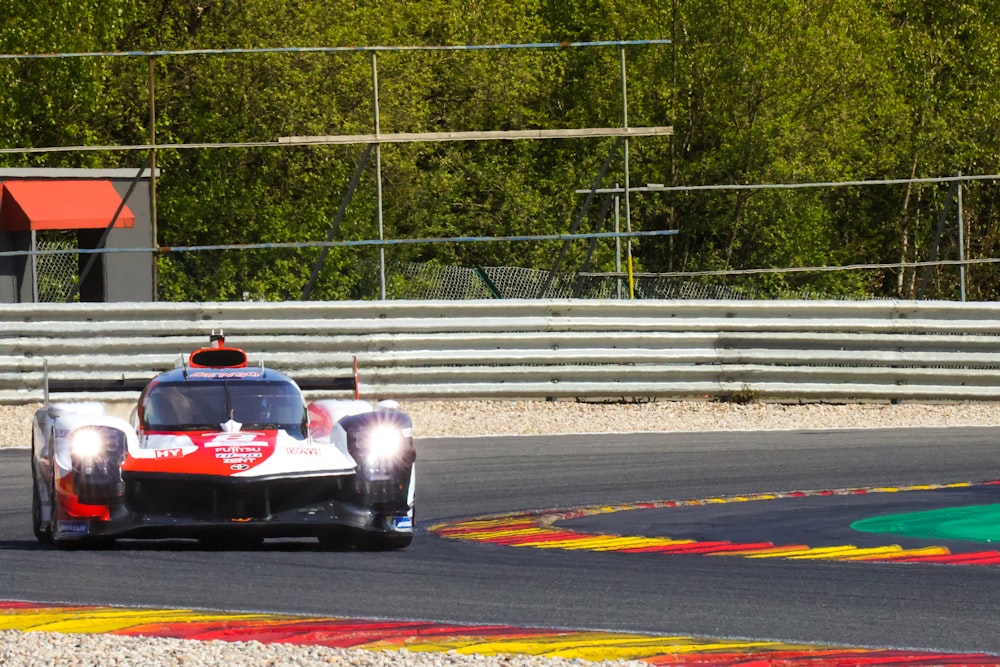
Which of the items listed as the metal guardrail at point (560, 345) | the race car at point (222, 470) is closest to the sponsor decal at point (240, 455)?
the race car at point (222, 470)

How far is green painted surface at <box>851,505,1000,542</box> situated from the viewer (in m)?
9.30

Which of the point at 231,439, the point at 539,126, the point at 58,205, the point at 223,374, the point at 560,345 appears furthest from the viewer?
the point at 539,126

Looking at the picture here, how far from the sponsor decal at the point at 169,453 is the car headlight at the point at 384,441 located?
3.08 feet

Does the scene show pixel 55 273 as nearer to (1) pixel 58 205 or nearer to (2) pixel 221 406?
(1) pixel 58 205

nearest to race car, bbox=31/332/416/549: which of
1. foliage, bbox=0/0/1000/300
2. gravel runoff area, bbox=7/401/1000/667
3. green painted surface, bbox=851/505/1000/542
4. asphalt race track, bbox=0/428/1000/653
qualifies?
asphalt race track, bbox=0/428/1000/653

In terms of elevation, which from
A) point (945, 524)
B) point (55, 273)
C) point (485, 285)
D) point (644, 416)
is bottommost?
point (945, 524)

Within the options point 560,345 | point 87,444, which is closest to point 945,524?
point 87,444

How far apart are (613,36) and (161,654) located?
1305 inches

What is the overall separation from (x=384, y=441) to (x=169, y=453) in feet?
3.56

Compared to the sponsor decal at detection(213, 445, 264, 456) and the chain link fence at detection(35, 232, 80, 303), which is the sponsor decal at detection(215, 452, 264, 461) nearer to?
the sponsor decal at detection(213, 445, 264, 456)

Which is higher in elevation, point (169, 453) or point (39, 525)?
point (169, 453)

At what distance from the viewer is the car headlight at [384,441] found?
866cm

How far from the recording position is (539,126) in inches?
1519

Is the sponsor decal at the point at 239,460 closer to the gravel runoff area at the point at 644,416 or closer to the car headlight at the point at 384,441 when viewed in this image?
the car headlight at the point at 384,441
